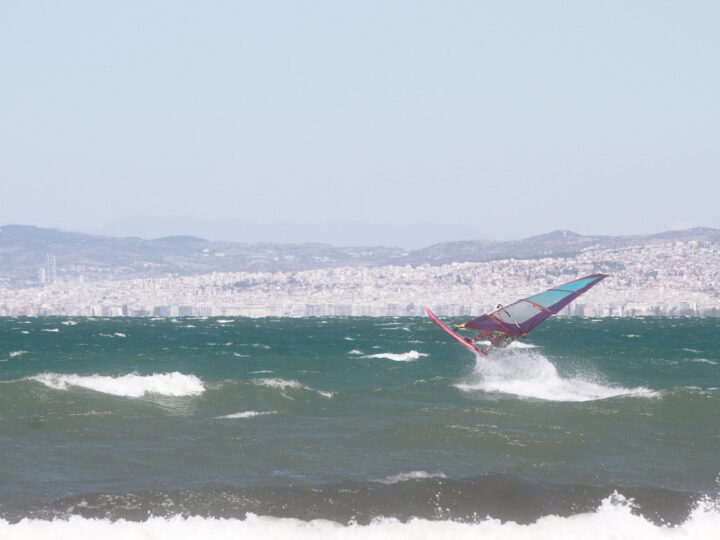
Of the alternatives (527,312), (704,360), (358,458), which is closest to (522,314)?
(527,312)

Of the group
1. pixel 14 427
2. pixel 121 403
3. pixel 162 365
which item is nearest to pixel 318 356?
pixel 162 365

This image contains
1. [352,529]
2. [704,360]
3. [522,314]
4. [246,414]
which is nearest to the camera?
[352,529]

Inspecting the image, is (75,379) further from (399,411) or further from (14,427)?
(399,411)

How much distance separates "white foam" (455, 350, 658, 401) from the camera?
141 feet

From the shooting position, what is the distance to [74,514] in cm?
2077

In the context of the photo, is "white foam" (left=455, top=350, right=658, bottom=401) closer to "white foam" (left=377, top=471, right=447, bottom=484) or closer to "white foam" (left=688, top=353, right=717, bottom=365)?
"white foam" (left=688, top=353, right=717, bottom=365)

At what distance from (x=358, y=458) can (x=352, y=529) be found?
6.55m

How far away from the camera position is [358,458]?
88.1 ft

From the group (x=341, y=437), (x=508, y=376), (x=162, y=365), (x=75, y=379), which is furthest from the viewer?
(x=162, y=365)

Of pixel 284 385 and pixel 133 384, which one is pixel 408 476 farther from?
pixel 133 384

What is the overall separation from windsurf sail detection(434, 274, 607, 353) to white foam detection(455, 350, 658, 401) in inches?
111

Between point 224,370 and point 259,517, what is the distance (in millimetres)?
35085

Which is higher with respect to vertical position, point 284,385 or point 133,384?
point 284,385

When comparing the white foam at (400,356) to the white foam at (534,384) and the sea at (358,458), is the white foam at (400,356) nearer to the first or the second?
the white foam at (534,384)
